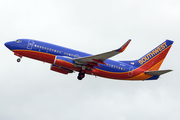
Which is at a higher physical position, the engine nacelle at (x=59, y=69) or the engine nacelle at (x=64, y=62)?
the engine nacelle at (x=64, y=62)

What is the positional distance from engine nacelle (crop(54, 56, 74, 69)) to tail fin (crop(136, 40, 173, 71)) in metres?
12.9

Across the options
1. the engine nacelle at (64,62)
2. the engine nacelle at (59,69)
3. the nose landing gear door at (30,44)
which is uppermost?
the nose landing gear door at (30,44)

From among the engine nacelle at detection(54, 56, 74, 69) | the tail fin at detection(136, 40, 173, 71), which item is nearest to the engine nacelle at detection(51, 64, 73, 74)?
the engine nacelle at detection(54, 56, 74, 69)

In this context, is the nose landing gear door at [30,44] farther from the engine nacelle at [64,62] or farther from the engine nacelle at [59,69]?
the engine nacelle at [59,69]

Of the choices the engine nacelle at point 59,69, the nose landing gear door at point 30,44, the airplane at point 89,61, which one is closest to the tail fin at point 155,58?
the airplane at point 89,61

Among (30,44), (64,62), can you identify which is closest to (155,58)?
(64,62)

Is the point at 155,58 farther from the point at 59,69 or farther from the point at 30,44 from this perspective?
the point at 30,44

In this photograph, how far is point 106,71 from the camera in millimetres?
49406

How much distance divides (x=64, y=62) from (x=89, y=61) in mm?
3966

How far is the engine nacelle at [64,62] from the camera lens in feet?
151

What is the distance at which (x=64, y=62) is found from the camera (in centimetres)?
4625

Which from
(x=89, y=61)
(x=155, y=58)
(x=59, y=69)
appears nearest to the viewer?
(x=89, y=61)

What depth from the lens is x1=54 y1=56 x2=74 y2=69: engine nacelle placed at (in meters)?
46.0

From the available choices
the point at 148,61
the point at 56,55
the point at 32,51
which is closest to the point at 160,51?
the point at 148,61
